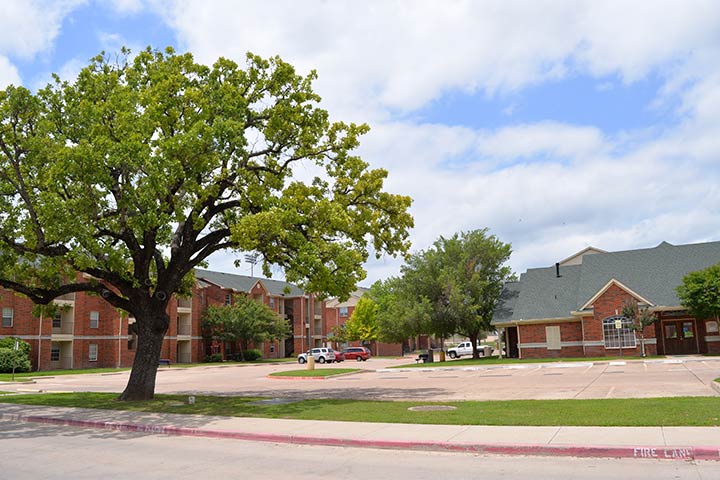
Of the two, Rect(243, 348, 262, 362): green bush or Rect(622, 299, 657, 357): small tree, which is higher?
Rect(622, 299, 657, 357): small tree

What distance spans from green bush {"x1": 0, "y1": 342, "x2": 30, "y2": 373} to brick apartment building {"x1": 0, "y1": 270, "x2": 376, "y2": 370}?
4.20 metres

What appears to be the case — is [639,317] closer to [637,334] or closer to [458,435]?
[637,334]

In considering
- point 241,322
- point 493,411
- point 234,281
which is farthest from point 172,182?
point 234,281

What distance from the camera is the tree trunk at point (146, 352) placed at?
2023 centimetres

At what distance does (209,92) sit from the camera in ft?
63.8

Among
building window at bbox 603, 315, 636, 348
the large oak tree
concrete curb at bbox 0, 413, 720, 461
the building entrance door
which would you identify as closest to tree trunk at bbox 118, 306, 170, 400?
the large oak tree

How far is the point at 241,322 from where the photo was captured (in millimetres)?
69250

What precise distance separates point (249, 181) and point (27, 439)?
978 cm

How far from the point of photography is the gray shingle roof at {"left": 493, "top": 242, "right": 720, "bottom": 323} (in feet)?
142

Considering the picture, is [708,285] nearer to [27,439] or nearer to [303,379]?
[303,379]

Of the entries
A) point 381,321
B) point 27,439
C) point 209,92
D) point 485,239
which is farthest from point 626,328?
point 27,439

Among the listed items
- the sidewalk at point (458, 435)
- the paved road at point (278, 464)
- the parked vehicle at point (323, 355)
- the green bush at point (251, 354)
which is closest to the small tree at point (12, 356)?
the parked vehicle at point (323, 355)

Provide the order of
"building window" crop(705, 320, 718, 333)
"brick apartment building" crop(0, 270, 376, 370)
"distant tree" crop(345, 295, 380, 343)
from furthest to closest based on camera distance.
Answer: "distant tree" crop(345, 295, 380, 343)
"brick apartment building" crop(0, 270, 376, 370)
"building window" crop(705, 320, 718, 333)

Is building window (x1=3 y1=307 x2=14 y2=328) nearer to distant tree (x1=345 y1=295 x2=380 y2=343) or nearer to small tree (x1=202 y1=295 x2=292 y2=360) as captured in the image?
small tree (x1=202 y1=295 x2=292 y2=360)
